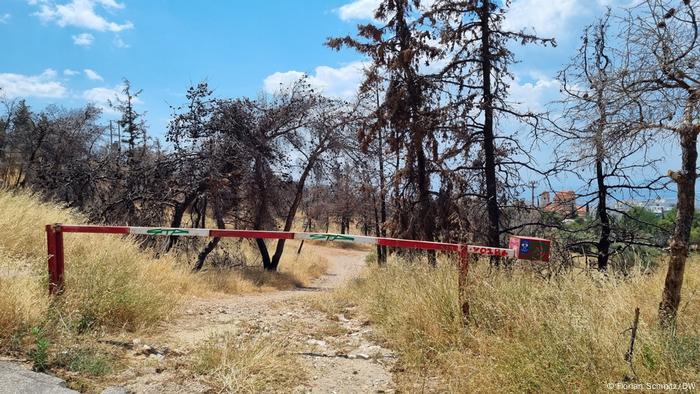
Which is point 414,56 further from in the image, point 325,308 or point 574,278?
point 574,278

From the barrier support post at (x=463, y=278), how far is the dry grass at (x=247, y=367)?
1724 mm

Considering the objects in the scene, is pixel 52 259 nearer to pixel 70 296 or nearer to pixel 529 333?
pixel 70 296

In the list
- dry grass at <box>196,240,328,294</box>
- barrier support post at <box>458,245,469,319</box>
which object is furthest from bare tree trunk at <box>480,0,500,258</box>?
dry grass at <box>196,240,328,294</box>

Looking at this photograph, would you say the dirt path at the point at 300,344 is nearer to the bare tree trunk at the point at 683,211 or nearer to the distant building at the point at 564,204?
the bare tree trunk at the point at 683,211

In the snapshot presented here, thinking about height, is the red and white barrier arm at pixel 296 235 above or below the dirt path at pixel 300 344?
above

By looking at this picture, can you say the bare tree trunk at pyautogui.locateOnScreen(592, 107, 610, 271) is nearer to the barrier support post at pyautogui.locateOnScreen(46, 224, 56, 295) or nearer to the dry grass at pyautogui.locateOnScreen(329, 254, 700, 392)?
the dry grass at pyautogui.locateOnScreen(329, 254, 700, 392)

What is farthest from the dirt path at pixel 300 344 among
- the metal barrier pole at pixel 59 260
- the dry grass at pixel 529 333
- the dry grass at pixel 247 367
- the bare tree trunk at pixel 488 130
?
the bare tree trunk at pixel 488 130

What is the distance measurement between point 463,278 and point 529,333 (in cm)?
108

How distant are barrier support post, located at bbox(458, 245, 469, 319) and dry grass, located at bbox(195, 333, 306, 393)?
5.66 feet

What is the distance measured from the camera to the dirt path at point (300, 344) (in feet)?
13.7

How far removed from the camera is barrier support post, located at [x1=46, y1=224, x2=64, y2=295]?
18.0 ft

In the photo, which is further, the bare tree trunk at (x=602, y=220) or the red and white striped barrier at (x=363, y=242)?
the bare tree trunk at (x=602, y=220)

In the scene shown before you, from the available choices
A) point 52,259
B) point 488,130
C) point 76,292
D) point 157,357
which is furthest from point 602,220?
point 52,259

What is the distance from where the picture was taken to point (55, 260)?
552 cm
